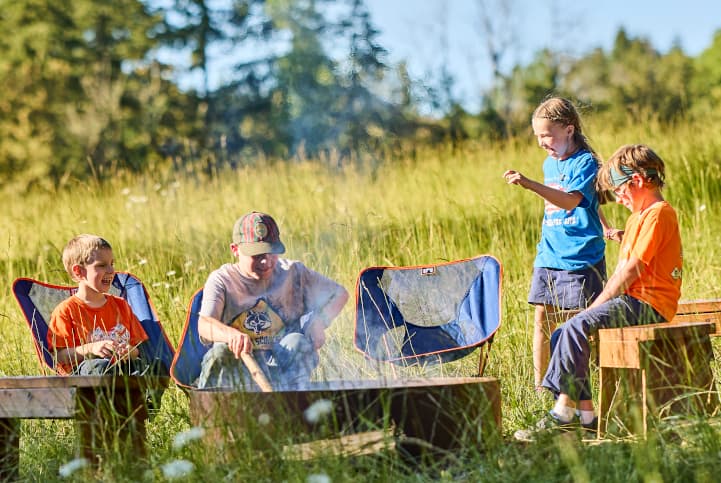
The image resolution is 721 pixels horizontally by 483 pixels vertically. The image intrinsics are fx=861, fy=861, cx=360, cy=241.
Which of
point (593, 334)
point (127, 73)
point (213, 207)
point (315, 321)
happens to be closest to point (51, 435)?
point (315, 321)

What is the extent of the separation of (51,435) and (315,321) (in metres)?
1.08

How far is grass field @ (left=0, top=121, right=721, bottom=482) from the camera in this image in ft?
7.64

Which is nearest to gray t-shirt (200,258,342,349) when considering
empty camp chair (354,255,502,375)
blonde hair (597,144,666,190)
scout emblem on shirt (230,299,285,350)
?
scout emblem on shirt (230,299,285,350)

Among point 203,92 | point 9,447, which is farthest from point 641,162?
point 203,92

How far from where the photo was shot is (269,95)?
65.6 ft

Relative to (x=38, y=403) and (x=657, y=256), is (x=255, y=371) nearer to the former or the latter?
(x=38, y=403)

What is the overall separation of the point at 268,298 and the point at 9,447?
3.44 ft

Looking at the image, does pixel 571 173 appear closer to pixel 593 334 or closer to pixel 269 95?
pixel 593 334

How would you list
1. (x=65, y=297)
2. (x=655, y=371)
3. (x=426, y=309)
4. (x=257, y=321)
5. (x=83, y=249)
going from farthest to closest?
(x=65, y=297) < (x=426, y=309) < (x=83, y=249) < (x=257, y=321) < (x=655, y=371)

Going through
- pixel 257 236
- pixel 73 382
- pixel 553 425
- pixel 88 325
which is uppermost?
pixel 257 236

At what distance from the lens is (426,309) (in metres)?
3.54

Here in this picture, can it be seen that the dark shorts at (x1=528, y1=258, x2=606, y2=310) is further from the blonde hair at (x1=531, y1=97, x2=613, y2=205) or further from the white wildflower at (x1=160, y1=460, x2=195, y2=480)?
the white wildflower at (x1=160, y1=460, x2=195, y2=480)

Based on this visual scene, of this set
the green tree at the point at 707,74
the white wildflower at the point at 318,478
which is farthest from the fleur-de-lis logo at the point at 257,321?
the green tree at the point at 707,74

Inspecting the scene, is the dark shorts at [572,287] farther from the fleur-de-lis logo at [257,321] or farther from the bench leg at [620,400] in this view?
the fleur-de-lis logo at [257,321]
